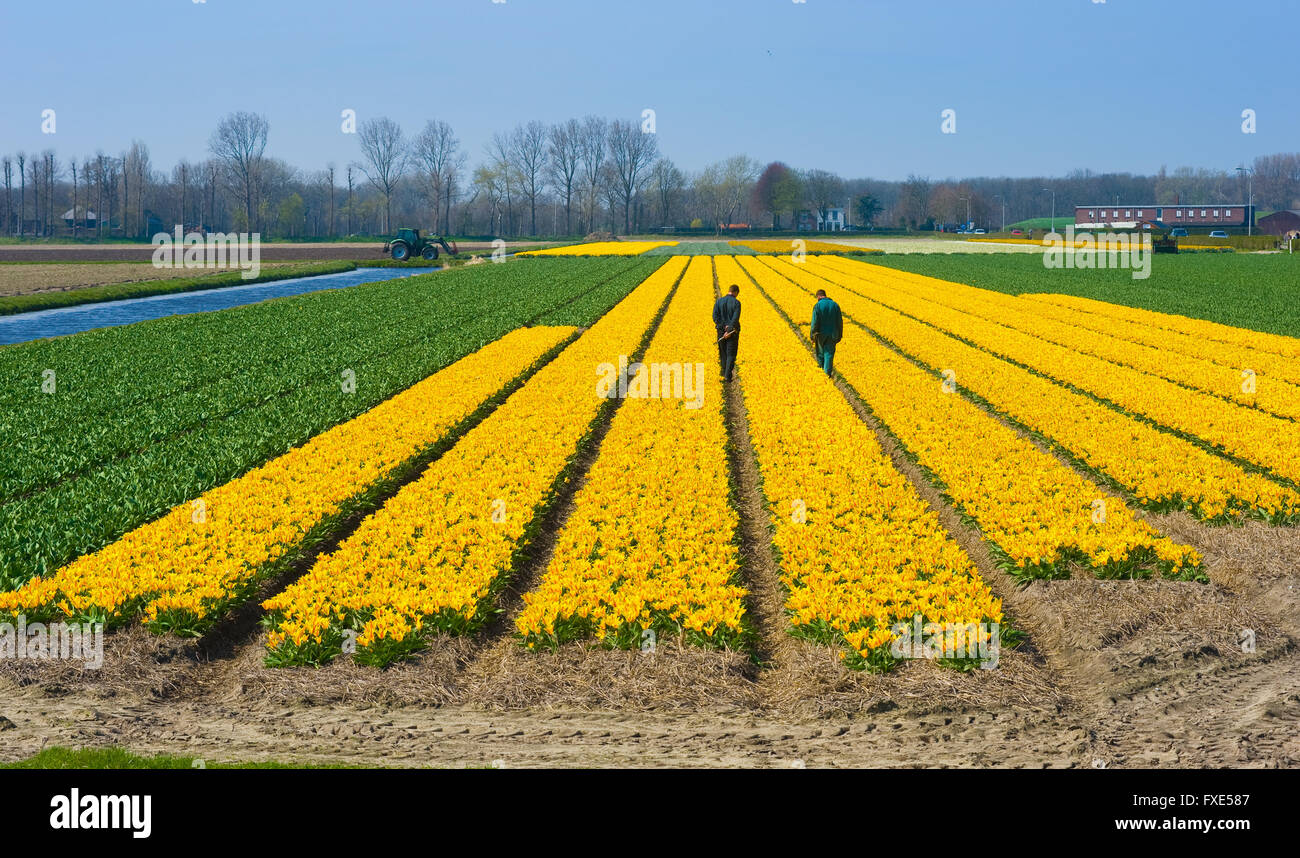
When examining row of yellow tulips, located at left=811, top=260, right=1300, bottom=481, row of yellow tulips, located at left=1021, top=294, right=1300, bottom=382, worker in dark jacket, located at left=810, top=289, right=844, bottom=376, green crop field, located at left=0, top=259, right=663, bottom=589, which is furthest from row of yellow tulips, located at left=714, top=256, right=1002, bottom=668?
row of yellow tulips, located at left=1021, top=294, right=1300, bottom=382

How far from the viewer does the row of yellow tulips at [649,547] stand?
32.1 feet

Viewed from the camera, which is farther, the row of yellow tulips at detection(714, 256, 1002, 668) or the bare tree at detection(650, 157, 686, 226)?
the bare tree at detection(650, 157, 686, 226)

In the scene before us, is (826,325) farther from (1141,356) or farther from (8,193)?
(8,193)

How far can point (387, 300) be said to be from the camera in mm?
44469

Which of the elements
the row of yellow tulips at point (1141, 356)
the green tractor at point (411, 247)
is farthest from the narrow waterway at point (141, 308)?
the row of yellow tulips at point (1141, 356)

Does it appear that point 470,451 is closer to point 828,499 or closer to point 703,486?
point 703,486

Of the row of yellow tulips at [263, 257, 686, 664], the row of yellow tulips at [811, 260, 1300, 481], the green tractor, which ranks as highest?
the green tractor

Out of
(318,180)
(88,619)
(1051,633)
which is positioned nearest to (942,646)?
(1051,633)

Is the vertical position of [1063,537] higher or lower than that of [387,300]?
lower

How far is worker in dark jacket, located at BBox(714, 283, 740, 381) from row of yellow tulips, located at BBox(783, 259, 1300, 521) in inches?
197

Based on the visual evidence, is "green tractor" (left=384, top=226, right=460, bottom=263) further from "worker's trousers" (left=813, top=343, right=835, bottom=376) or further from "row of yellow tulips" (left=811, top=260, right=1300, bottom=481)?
"worker's trousers" (left=813, top=343, right=835, bottom=376)

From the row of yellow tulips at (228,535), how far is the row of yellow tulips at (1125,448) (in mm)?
10353

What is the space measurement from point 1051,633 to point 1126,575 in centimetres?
164

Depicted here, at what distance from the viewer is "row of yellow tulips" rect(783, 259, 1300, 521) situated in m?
13.4
